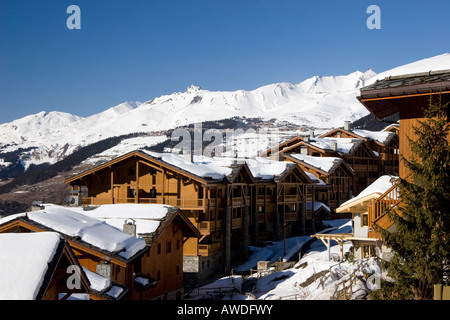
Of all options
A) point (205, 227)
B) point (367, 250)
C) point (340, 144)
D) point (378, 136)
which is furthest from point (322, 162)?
point (367, 250)

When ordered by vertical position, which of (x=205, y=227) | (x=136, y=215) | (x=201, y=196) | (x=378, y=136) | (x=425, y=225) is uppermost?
(x=378, y=136)

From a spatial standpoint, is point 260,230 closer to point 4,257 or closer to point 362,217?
point 362,217

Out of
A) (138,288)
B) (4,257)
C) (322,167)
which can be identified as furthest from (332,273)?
(322,167)

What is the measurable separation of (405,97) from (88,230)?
46.9 feet

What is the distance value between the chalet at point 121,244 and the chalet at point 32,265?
4834 mm

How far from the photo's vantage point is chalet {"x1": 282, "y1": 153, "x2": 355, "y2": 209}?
6481 cm

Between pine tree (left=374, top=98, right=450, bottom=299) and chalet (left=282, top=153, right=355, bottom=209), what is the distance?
2093 inches

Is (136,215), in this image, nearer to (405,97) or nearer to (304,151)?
(405,97)

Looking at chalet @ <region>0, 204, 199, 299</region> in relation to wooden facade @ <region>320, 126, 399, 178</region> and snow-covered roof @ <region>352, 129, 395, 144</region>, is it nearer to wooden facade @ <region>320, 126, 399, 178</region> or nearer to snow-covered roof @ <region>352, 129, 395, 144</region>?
wooden facade @ <region>320, 126, 399, 178</region>

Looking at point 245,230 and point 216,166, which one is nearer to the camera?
point 216,166

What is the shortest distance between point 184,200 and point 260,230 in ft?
45.6

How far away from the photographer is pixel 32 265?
11125 millimetres
